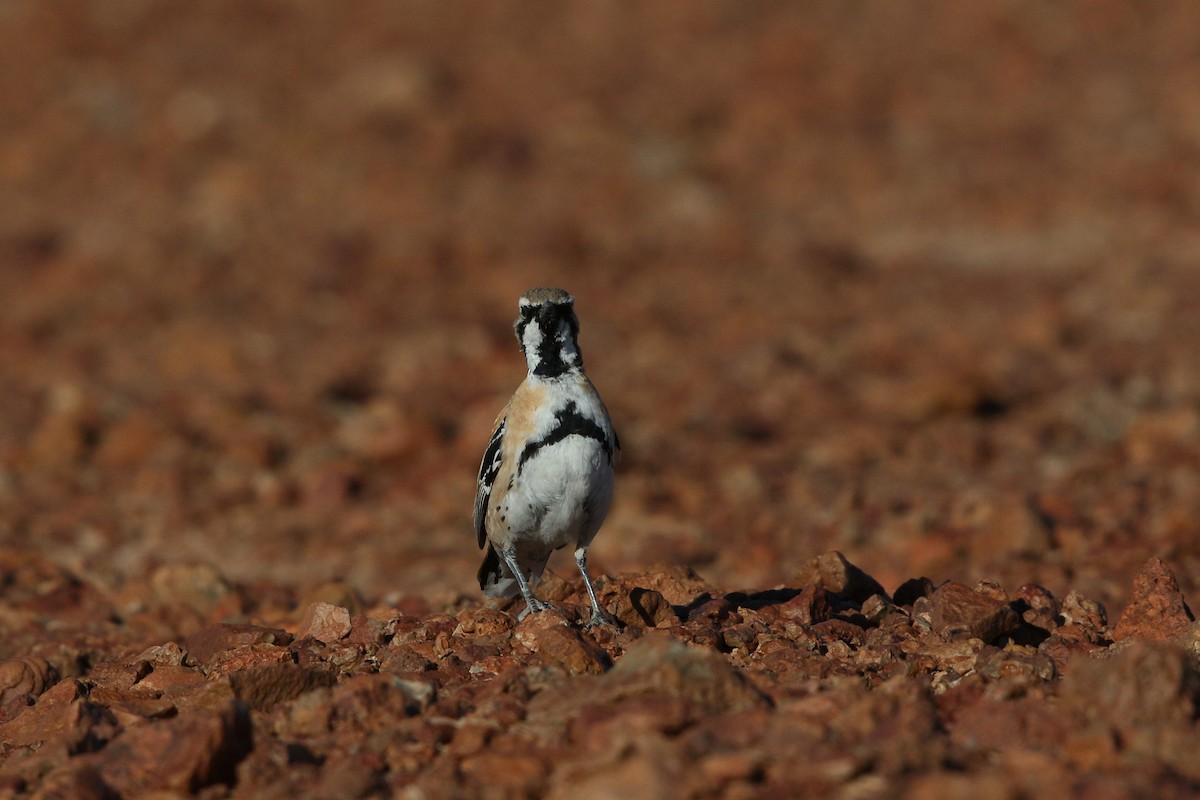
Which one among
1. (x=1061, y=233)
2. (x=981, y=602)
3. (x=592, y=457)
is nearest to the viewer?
(x=981, y=602)

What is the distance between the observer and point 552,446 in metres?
9.16

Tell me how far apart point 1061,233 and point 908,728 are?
2089 centimetres

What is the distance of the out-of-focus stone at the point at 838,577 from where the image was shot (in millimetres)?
9633

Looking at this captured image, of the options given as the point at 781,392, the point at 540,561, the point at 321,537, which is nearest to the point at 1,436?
the point at 321,537

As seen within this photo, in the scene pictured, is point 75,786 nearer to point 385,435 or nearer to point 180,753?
point 180,753

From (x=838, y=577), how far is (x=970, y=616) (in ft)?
4.29

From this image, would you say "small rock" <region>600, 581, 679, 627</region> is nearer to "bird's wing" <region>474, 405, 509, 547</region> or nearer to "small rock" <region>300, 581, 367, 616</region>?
"bird's wing" <region>474, 405, 509, 547</region>

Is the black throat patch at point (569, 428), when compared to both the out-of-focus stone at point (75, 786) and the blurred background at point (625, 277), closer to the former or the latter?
the blurred background at point (625, 277)

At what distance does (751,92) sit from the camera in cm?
3077

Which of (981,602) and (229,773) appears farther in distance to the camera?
(981,602)

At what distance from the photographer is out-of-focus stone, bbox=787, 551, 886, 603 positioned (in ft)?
31.6

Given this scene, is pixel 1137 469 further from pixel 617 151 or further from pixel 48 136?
pixel 48 136

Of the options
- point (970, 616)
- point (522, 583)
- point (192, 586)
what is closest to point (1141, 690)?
point (970, 616)

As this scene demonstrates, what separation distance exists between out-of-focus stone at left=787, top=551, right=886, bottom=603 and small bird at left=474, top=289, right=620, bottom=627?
1.37 meters
